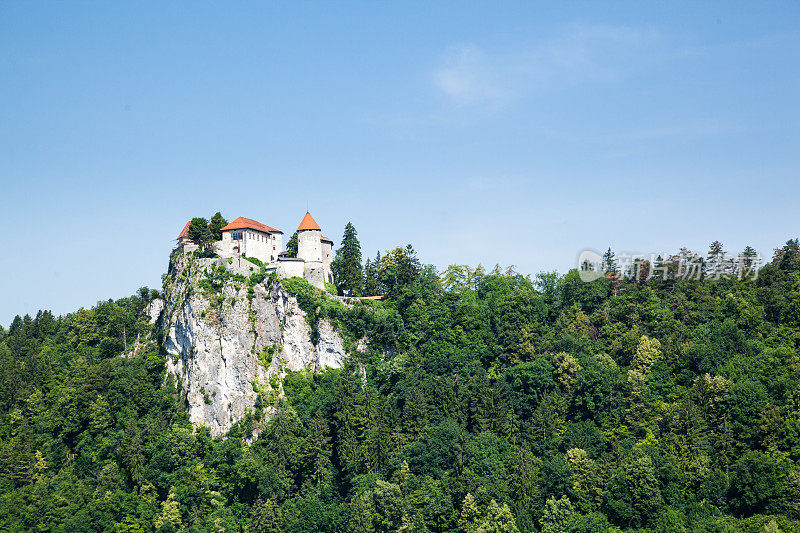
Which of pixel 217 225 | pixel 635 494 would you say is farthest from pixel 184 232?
pixel 635 494

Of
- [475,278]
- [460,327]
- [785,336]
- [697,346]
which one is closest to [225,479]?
[460,327]

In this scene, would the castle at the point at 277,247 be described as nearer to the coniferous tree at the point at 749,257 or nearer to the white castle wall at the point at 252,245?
the white castle wall at the point at 252,245

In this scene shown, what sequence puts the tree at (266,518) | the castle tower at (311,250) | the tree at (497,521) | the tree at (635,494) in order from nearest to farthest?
the tree at (635,494) < the tree at (497,521) < the tree at (266,518) < the castle tower at (311,250)

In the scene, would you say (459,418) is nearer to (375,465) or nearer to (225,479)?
(375,465)

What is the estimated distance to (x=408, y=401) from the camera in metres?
70.9

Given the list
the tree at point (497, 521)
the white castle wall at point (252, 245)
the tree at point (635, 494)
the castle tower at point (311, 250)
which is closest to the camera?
the tree at point (635, 494)

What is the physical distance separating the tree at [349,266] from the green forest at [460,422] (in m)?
0.19

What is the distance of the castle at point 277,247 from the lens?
80500 millimetres

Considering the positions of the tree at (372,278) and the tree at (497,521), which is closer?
the tree at (497,521)

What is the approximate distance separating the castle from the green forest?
2944 mm

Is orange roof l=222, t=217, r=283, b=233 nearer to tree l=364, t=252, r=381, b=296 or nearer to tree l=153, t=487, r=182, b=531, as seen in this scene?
tree l=364, t=252, r=381, b=296

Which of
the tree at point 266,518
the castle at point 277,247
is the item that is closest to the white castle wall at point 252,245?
the castle at point 277,247

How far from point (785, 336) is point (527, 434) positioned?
2511 centimetres

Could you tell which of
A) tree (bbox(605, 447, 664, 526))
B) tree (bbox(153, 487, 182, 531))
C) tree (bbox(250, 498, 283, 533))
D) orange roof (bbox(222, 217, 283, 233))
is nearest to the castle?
orange roof (bbox(222, 217, 283, 233))
